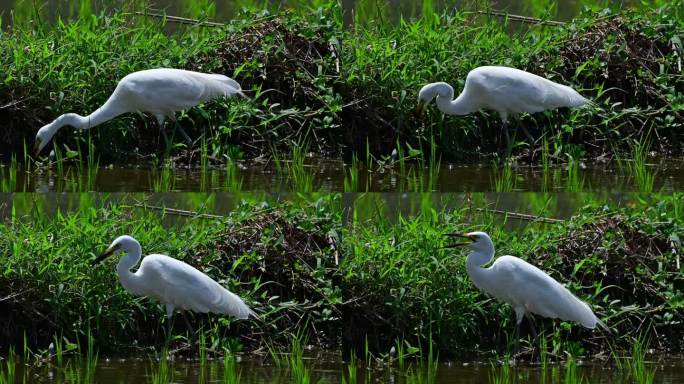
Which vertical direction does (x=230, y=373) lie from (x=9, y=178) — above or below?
below

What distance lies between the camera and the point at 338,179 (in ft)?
25.2

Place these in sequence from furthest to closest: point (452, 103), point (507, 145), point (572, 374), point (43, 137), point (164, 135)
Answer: point (507, 145) → point (452, 103) → point (164, 135) → point (43, 137) → point (572, 374)

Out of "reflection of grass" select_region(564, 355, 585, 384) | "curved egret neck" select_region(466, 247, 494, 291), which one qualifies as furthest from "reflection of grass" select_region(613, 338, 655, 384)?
"curved egret neck" select_region(466, 247, 494, 291)

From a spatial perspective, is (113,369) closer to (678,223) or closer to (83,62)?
(83,62)

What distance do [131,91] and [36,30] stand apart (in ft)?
5.73

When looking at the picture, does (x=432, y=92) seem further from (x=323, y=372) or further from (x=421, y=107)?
(x=323, y=372)

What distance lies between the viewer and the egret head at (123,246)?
23.3 feet

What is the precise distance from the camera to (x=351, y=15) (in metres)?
9.16

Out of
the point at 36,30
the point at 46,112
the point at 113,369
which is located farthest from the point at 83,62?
the point at 113,369

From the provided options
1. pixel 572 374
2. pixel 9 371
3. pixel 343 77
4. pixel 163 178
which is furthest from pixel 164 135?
pixel 572 374

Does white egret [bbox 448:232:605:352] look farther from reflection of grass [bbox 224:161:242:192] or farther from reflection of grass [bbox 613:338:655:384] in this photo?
reflection of grass [bbox 224:161:242:192]

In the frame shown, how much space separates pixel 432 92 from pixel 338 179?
32.3 inches

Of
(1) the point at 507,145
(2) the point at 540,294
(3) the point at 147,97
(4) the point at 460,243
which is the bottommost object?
(2) the point at 540,294

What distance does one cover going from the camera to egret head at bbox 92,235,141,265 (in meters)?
7.09
